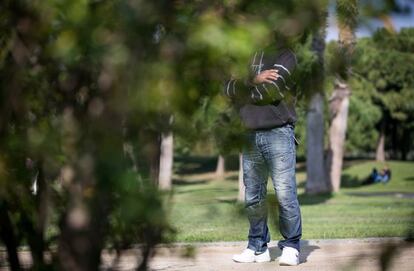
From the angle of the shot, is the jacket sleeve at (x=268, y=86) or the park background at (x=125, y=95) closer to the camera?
the park background at (x=125, y=95)

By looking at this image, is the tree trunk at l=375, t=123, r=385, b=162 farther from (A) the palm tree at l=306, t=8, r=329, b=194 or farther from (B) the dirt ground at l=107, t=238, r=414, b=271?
(B) the dirt ground at l=107, t=238, r=414, b=271

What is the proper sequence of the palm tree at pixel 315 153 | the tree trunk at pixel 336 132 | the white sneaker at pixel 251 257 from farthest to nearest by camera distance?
the tree trunk at pixel 336 132 < the palm tree at pixel 315 153 < the white sneaker at pixel 251 257

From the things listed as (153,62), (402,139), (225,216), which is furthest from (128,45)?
(402,139)

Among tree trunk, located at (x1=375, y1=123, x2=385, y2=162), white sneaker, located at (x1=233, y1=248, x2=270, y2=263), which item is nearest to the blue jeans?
white sneaker, located at (x1=233, y1=248, x2=270, y2=263)

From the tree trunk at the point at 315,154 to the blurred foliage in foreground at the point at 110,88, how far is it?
78.5 feet

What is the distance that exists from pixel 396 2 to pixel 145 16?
722 millimetres

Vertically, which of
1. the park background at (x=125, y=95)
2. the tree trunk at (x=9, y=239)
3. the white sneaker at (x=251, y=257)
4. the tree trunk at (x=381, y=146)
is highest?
the tree trunk at (x=381, y=146)

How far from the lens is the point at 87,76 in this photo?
2297 millimetres

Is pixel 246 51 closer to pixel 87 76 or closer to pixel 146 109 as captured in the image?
pixel 146 109

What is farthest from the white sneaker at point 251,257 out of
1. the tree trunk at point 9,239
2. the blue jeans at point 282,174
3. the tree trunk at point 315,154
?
the tree trunk at point 315,154

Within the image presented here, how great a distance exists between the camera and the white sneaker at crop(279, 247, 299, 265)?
5.66 meters

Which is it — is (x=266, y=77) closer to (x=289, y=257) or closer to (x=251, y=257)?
(x=289, y=257)

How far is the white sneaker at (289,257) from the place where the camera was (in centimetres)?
566

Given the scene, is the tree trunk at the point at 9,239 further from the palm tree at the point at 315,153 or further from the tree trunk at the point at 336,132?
the tree trunk at the point at 336,132
